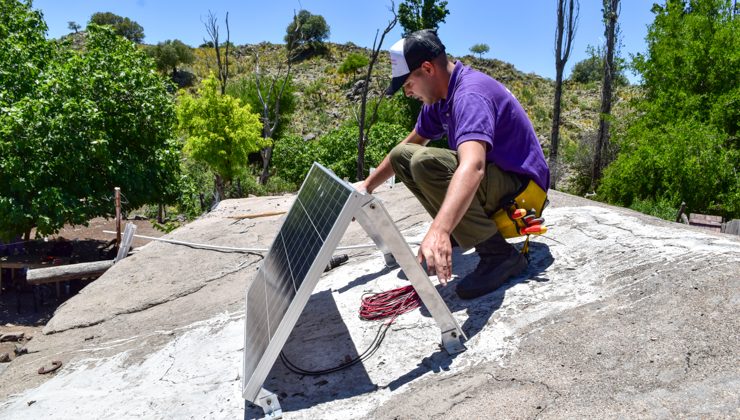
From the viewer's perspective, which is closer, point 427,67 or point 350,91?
point 427,67

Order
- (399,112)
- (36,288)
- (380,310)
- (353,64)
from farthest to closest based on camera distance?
(353,64) → (399,112) → (36,288) → (380,310)

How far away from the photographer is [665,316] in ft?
9.61

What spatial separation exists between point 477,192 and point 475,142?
2.24 ft

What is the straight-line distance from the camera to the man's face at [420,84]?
334 cm

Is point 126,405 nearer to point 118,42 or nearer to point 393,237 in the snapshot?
point 393,237

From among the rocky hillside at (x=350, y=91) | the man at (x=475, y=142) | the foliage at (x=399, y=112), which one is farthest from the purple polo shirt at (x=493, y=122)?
the foliage at (x=399, y=112)

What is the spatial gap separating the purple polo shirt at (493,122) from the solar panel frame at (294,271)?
0.72 meters

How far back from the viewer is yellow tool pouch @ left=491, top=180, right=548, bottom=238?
3508 mm

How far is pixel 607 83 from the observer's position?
18.7 metres

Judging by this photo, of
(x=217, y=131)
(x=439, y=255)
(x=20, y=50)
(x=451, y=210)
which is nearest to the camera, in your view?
(x=439, y=255)

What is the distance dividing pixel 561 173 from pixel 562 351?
22.1m

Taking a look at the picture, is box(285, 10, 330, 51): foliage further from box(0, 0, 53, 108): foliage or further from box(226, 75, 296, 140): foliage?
box(0, 0, 53, 108): foliage

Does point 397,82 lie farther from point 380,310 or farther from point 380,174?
point 380,310

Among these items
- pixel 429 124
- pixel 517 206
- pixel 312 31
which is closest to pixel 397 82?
pixel 429 124
